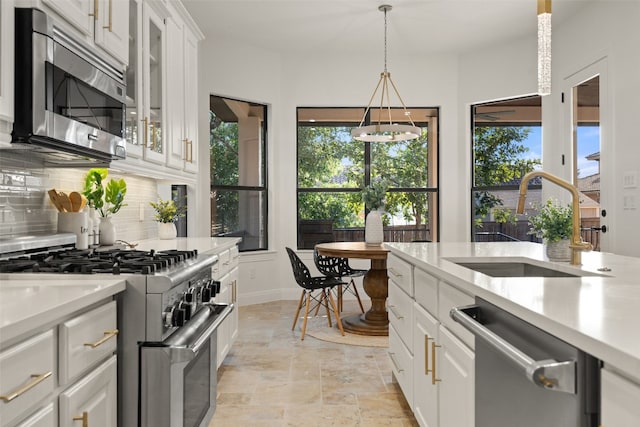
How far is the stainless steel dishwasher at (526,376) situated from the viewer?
0.90 meters

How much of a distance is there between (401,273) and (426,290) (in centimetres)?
55

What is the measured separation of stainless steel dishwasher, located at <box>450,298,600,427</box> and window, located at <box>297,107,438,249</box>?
15.6 ft

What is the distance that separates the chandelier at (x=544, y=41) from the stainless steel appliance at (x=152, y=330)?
1.63 meters

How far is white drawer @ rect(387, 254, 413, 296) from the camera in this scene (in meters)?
2.45

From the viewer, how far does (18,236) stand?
7.04 feet

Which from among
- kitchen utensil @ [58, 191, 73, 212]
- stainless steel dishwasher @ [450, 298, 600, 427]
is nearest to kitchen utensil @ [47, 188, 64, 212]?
kitchen utensil @ [58, 191, 73, 212]

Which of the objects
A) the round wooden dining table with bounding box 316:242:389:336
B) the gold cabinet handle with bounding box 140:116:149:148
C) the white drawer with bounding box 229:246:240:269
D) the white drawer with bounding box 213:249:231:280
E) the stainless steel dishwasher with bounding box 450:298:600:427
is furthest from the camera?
the round wooden dining table with bounding box 316:242:389:336

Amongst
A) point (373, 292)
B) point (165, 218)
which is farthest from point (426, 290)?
point (373, 292)

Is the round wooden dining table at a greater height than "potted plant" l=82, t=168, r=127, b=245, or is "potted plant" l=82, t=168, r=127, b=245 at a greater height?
"potted plant" l=82, t=168, r=127, b=245

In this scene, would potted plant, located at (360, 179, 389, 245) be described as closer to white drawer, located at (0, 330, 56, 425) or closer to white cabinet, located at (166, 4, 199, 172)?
white cabinet, located at (166, 4, 199, 172)

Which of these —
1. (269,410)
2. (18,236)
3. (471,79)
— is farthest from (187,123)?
(471,79)

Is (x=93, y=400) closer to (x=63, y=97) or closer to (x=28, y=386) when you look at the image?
(x=28, y=386)

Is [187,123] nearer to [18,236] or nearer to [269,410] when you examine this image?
[18,236]

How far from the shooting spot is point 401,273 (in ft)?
8.78
